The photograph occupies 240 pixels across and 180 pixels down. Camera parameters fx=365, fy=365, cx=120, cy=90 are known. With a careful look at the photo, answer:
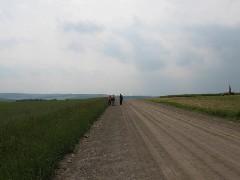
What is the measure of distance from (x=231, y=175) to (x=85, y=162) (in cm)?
474

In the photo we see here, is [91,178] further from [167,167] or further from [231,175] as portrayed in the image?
[231,175]

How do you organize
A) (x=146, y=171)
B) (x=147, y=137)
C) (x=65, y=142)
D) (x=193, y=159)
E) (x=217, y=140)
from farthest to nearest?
(x=147, y=137)
(x=217, y=140)
(x=65, y=142)
(x=193, y=159)
(x=146, y=171)

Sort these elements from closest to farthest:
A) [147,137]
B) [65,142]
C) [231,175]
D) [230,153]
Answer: [231,175], [230,153], [65,142], [147,137]

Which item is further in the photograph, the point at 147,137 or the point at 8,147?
the point at 147,137

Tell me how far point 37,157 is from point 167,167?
3612 mm

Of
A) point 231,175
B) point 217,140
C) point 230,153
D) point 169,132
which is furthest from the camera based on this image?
point 169,132

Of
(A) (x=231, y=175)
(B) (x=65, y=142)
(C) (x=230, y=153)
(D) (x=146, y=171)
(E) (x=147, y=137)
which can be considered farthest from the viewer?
(E) (x=147, y=137)

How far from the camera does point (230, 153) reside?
470 inches

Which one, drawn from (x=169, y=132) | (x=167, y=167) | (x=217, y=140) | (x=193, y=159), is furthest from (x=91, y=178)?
(x=169, y=132)

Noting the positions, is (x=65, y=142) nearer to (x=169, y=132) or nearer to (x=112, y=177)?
(x=112, y=177)

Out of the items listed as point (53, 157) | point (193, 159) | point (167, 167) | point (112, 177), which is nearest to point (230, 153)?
point (193, 159)

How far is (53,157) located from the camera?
11242mm

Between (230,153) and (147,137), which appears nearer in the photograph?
(230,153)

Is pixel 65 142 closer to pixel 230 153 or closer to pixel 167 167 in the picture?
pixel 167 167
